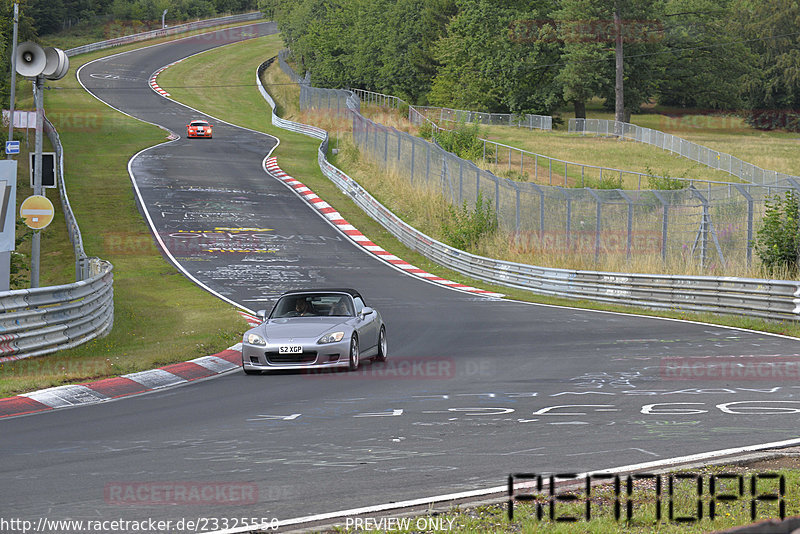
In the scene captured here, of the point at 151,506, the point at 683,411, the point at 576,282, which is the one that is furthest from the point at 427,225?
the point at 151,506

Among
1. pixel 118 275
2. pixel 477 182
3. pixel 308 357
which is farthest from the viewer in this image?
pixel 477 182

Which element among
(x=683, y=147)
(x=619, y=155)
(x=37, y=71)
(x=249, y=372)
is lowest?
(x=249, y=372)

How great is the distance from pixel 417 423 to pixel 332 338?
4.79m

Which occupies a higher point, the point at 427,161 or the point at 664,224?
the point at 427,161

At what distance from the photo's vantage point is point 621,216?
1098 inches

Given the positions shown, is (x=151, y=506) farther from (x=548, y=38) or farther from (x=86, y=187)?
(x=548, y=38)

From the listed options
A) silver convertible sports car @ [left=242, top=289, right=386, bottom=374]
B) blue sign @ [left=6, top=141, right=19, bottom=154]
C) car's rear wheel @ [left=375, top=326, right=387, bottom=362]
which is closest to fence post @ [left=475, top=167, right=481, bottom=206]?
blue sign @ [left=6, top=141, right=19, bottom=154]

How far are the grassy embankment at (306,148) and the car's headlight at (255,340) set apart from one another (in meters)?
10.1

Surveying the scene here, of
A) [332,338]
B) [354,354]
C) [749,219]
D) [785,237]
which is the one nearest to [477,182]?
[749,219]

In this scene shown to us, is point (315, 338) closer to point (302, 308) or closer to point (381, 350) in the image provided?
point (302, 308)

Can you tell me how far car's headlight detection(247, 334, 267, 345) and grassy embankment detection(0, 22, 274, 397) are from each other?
5.26 feet

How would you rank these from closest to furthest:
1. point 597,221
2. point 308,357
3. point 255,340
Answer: point 308,357
point 255,340
point 597,221

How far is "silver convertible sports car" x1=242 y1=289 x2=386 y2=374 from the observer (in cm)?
1452

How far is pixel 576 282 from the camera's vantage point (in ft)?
90.9
